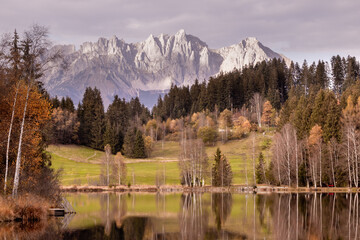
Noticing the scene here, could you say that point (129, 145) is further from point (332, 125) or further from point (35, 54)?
A: point (35, 54)

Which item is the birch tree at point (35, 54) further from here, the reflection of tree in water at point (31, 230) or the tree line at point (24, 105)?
the reflection of tree in water at point (31, 230)

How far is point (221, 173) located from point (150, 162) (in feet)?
138

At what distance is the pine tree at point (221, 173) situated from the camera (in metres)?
82.9

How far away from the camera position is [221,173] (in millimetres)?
83812

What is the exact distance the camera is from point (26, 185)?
113ft

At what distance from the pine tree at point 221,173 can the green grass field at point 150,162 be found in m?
6.05

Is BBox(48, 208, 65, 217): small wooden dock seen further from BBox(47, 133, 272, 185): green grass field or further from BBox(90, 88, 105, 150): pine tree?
BBox(90, 88, 105, 150): pine tree

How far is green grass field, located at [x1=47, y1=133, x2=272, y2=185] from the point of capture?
308 feet

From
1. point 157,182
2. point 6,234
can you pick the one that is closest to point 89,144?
point 157,182

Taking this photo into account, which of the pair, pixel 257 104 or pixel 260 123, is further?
pixel 257 104

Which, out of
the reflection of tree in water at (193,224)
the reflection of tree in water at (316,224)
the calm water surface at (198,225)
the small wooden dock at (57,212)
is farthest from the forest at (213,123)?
the reflection of tree in water at (316,224)

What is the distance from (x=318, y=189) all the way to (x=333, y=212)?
41689 mm

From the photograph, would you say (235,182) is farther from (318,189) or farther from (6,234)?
(6,234)

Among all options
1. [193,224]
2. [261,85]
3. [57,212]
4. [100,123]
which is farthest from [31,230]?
[261,85]
